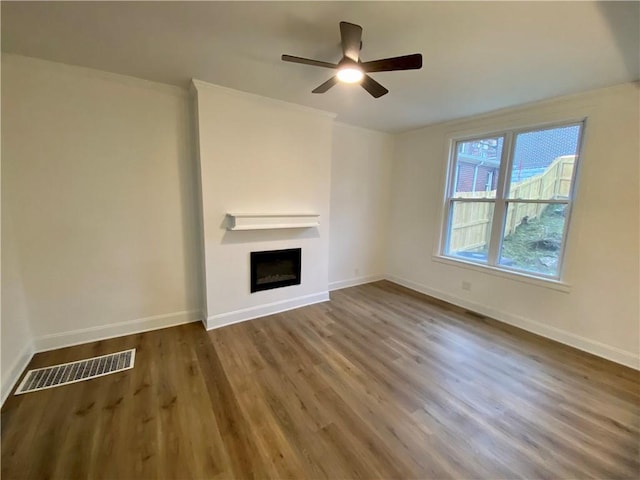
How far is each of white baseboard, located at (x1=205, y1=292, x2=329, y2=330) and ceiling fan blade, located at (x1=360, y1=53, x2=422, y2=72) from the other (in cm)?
270

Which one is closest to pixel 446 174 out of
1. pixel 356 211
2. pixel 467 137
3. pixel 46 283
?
pixel 467 137

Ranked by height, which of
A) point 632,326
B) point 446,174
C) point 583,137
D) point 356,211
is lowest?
point 632,326

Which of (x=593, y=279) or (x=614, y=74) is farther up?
(x=614, y=74)

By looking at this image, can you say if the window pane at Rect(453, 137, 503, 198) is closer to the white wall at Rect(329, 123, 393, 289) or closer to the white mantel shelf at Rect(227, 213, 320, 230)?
the white wall at Rect(329, 123, 393, 289)

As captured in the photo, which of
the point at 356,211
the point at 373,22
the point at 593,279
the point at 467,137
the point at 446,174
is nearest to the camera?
the point at 373,22

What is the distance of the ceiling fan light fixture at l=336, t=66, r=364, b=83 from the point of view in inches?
73.4

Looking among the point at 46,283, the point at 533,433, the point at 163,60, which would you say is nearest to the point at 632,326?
the point at 533,433

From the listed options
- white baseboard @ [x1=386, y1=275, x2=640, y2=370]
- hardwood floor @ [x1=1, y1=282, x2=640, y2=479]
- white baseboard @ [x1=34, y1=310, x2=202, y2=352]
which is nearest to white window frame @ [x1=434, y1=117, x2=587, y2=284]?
white baseboard @ [x1=386, y1=275, x2=640, y2=370]

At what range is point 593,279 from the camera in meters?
2.67

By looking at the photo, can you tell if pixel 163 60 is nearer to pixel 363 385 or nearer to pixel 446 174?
pixel 363 385

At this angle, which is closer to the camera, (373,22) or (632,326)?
(373,22)

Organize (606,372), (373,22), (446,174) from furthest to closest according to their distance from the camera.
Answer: (446,174), (606,372), (373,22)

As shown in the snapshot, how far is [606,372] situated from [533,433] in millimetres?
1332

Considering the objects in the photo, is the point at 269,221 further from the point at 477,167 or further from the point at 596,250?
the point at 596,250
